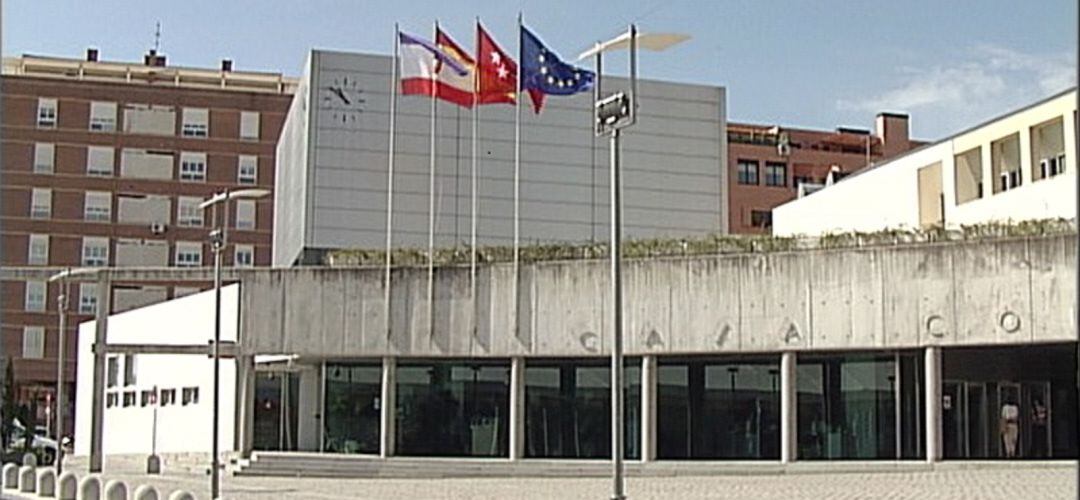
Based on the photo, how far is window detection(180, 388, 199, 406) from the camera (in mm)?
41062

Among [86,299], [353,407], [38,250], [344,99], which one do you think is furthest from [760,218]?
[353,407]

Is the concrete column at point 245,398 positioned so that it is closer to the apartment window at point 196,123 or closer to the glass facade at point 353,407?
the glass facade at point 353,407

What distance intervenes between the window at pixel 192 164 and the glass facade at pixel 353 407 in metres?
50.3

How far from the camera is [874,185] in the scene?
4438cm

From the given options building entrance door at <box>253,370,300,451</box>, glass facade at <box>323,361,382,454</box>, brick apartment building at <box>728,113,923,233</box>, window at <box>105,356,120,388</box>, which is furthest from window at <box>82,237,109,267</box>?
glass facade at <box>323,361,382,454</box>

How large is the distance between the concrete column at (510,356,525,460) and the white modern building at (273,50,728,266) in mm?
22244

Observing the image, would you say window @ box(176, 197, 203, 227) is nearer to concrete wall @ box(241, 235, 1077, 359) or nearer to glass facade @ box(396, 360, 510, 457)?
concrete wall @ box(241, 235, 1077, 359)

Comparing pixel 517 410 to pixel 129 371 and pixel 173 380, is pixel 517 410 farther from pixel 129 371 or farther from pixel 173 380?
pixel 129 371

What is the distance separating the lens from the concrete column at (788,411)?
102 feet

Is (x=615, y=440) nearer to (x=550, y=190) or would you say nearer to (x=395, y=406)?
(x=395, y=406)

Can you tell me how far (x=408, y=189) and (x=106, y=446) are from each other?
15626 mm

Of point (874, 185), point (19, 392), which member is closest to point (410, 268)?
point (874, 185)

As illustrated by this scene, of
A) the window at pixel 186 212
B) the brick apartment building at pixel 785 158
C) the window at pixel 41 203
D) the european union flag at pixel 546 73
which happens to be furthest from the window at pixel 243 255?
the european union flag at pixel 546 73

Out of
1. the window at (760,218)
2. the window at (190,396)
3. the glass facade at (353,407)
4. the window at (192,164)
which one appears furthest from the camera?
the window at (192,164)
